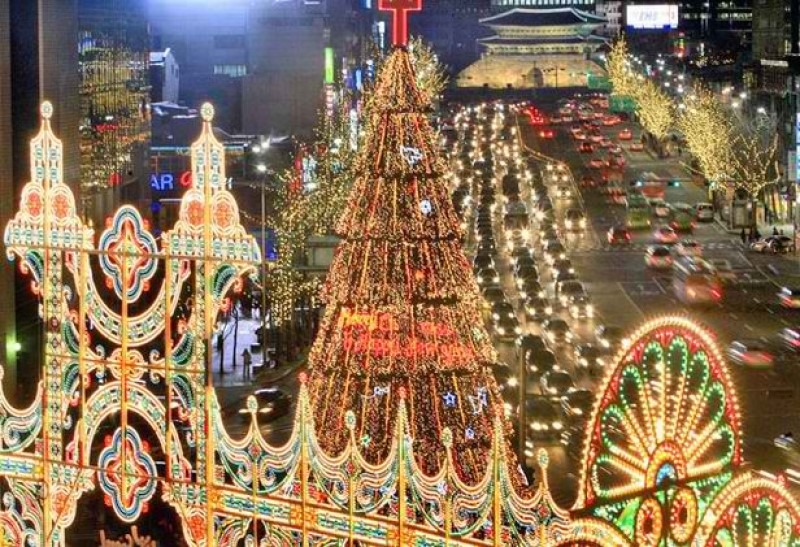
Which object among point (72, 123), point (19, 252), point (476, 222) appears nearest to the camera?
point (19, 252)

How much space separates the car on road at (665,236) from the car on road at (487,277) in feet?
40.8

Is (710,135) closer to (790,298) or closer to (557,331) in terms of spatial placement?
(790,298)

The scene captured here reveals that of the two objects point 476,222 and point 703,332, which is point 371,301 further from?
point 476,222

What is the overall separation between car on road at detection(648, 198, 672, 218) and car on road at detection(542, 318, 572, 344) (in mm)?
29270

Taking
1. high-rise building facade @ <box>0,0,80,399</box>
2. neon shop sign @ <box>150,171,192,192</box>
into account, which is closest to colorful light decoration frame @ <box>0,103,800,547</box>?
high-rise building facade @ <box>0,0,80,399</box>

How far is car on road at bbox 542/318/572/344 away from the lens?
170 ft

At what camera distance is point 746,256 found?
68.4 meters

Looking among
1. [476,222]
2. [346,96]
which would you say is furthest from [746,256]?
[346,96]

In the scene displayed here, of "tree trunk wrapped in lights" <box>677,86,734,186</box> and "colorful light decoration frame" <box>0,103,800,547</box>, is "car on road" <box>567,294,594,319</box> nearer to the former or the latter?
"tree trunk wrapped in lights" <box>677,86,734,186</box>

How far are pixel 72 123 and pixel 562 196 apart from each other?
5460 cm

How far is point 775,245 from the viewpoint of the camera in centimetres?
6906

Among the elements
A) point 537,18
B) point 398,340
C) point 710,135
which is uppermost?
point 537,18

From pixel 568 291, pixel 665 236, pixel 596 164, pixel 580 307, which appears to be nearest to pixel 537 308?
pixel 580 307

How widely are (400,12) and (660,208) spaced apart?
2372 inches
